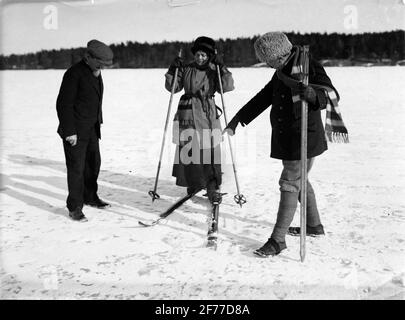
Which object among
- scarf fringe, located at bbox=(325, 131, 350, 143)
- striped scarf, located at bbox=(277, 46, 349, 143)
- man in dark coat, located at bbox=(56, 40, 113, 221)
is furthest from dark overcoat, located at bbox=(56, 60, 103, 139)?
scarf fringe, located at bbox=(325, 131, 350, 143)

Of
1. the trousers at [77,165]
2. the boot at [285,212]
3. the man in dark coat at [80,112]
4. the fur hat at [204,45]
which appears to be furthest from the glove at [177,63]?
the boot at [285,212]

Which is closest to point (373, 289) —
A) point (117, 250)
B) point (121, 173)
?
point (117, 250)

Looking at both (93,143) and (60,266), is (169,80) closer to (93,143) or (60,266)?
(93,143)

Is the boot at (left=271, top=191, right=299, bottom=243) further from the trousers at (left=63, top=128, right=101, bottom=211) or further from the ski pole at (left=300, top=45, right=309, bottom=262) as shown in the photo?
the trousers at (left=63, top=128, right=101, bottom=211)

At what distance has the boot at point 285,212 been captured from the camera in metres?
3.53

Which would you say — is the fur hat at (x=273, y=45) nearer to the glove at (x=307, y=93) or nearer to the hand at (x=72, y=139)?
the glove at (x=307, y=93)

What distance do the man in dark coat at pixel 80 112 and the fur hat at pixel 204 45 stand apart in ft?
2.91

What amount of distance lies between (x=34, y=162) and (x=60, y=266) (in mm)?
4467

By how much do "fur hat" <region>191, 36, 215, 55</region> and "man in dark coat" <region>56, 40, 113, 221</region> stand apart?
89 cm

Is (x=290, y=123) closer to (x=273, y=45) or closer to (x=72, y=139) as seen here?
(x=273, y=45)

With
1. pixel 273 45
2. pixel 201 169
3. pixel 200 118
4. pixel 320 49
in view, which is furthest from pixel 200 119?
pixel 320 49

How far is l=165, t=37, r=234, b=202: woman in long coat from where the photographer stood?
466cm

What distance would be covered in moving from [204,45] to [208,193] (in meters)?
1.66

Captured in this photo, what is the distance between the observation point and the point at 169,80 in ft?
15.6
